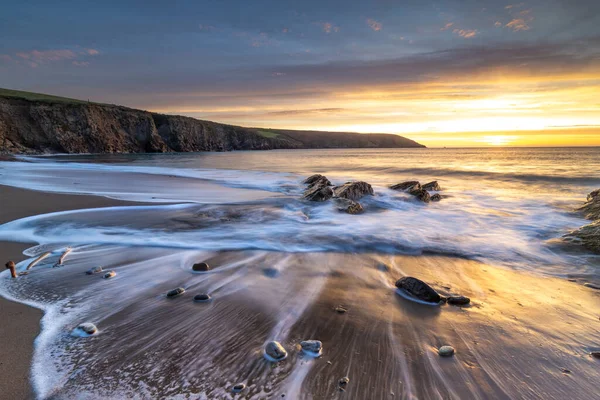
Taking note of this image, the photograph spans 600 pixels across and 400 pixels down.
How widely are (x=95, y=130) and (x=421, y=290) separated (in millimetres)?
58065

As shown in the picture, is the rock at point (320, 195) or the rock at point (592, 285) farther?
the rock at point (320, 195)

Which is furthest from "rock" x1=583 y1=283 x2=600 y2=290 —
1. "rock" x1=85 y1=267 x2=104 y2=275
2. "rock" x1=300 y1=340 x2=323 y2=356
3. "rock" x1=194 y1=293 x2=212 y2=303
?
"rock" x1=85 y1=267 x2=104 y2=275

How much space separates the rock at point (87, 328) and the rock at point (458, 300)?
3652 millimetres

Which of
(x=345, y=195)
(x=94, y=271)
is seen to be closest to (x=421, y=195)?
(x=345, y=195)

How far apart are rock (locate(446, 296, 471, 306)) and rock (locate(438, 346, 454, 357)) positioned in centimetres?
100

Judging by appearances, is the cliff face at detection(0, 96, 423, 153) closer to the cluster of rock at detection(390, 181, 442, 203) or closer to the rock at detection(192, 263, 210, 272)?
the cluster of rock at detection(390, 181, 442, 203)

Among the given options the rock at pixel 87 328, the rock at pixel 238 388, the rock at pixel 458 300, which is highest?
the rock at pixel 87 328

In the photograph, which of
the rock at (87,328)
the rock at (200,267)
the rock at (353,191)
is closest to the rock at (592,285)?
the rock at (200,267)

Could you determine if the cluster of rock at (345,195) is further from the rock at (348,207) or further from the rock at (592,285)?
the rock at (592,285)

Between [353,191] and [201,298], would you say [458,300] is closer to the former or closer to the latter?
[201,298]

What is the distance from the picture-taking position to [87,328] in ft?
9.00

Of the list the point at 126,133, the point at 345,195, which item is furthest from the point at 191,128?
the point at 345,195

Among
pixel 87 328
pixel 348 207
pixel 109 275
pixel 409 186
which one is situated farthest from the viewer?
pixel 409 186

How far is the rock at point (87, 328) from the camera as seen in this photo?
8.95 feet
